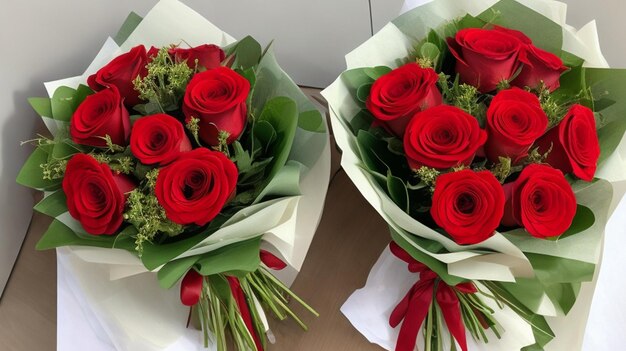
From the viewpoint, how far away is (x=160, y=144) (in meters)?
0.75

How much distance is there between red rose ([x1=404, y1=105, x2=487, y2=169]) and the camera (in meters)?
0.73

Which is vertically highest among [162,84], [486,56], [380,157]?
[486,56]

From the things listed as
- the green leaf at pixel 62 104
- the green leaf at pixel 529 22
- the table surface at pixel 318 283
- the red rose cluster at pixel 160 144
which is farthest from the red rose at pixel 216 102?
the green leaf at pixel 529 22

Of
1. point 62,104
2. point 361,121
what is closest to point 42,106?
point 62,104

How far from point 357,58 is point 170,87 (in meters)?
0.29

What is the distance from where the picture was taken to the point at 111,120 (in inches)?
30.5

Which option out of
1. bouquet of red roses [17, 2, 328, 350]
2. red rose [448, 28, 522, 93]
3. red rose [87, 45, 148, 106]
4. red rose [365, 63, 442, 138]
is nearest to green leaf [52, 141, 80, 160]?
bouquet of red roses [17, 2, 328, 350]

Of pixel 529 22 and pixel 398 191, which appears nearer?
pixel 398 191

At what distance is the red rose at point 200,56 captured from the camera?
85 cm

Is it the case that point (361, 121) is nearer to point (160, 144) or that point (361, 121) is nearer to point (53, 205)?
point (160, 144)

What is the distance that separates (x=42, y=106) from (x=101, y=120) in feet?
0.53

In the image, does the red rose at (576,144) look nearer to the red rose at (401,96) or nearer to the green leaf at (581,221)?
the green leaf at (581,221)

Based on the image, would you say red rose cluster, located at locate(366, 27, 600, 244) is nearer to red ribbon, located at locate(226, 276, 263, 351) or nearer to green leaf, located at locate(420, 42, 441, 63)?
green leaf, located at locate(420, 42, 441, 63)

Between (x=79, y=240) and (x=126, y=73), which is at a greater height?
(x=126, y=73)
